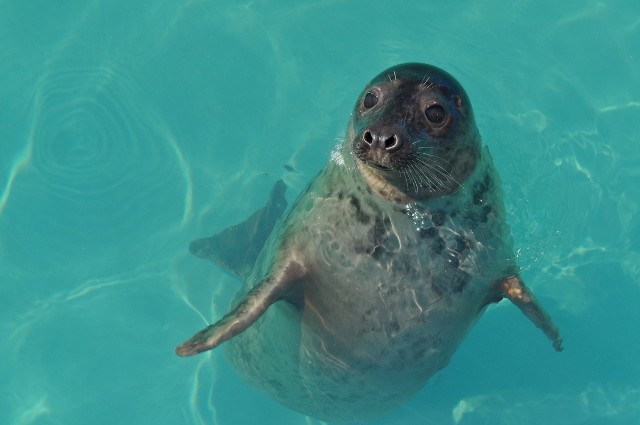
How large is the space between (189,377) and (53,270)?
1576 mm

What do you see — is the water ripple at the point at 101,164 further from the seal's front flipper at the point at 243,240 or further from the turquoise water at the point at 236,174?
the seal's front flipper at the point at 243,240

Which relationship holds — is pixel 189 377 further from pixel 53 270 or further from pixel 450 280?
pixel 450 280

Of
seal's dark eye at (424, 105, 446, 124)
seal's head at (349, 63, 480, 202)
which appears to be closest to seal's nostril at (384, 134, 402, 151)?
seal's head at (349, 63, 480, 202)

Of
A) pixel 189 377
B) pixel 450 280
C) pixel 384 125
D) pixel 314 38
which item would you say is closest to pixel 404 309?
pixel 450 280

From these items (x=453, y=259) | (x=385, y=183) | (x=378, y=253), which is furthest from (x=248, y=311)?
(x=453, y=259)

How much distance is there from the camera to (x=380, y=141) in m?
2.92

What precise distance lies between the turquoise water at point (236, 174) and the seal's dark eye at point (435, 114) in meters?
2.61

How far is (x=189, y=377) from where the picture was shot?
234 inches

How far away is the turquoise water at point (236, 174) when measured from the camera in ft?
19.1

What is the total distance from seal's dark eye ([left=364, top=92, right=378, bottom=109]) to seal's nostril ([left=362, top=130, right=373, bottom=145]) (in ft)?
1.12

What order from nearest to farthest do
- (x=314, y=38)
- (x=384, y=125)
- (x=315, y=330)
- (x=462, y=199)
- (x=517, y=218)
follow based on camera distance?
(x=384, y=125) → (x=462, y=199) → (x=315, y=330) → (x=517, y=218) → (x=314, y=38)

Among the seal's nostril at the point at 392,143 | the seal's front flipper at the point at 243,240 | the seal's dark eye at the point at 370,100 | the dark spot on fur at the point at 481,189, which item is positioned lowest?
the seal's front flipper at the point at 243,240

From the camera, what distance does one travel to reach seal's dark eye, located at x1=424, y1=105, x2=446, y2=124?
3.15 m

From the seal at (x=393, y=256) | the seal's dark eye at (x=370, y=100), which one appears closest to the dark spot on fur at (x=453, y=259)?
the seal at (x=393, y=256)
